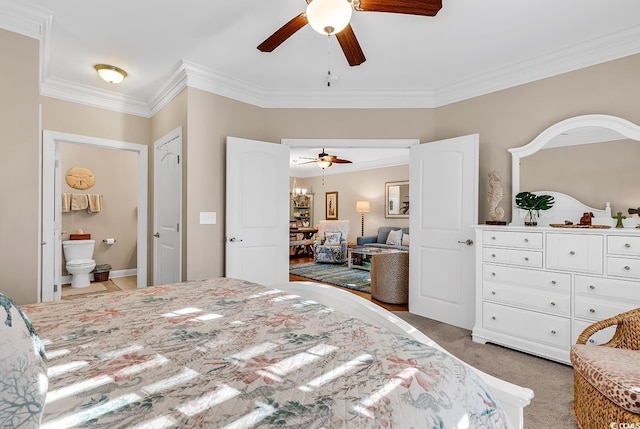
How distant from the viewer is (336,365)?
87cm

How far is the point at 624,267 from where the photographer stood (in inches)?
86.3

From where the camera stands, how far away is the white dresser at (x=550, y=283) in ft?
7.29

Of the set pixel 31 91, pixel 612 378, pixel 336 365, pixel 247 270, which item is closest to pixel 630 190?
pixel 612 378

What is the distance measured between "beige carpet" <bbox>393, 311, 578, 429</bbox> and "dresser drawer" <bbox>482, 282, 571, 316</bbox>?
0.41 meters

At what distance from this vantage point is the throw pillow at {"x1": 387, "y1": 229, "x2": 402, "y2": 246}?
6887mm

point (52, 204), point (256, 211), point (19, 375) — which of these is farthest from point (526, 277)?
point (52, 204)

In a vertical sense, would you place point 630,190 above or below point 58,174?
below

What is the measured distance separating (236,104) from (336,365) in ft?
10.6

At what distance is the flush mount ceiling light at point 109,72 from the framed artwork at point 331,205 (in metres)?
6.57

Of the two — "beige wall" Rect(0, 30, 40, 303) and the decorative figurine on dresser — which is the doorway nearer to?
"beige wall" Rect(0, 30, 40, 303)

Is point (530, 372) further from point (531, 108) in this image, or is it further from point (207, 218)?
point (207, 218)

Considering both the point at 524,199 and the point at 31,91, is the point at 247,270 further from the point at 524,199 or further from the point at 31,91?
the point at 524,199

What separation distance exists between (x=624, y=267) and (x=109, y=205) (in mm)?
6743

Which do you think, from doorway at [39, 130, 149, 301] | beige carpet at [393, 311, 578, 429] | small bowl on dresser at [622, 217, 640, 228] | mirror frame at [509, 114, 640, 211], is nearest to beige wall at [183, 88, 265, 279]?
doorway at [39, 130, 149, 301]
